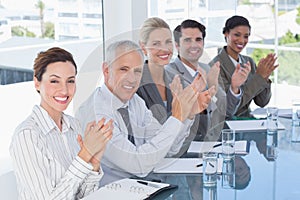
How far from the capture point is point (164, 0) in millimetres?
4359

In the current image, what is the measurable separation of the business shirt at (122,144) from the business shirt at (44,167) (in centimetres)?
24

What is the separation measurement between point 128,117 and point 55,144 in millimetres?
464

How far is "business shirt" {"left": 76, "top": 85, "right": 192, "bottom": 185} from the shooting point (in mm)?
1827

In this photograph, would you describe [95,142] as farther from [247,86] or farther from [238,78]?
[247,86]

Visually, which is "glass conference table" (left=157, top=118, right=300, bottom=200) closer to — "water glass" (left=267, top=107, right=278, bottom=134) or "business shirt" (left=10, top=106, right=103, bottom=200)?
"water glass" (left=267, top=107, right=278, bottom=134)

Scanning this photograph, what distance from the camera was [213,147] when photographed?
7.06 ft

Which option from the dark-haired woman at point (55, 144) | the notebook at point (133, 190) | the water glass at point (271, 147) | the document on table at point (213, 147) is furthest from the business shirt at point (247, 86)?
the dark-haired woman at point (55, 144)

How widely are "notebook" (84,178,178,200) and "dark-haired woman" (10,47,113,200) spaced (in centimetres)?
5

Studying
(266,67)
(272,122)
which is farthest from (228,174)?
(266,67)

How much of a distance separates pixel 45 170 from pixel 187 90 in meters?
0.73

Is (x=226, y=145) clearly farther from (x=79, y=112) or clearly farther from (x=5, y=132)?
(x=5, y=132)

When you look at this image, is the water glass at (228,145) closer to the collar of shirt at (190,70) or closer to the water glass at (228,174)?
the water glass at (228,174)

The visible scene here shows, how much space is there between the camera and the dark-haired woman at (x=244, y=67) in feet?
9.21

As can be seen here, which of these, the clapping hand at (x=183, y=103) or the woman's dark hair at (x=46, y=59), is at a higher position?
the woman's dark hair at (x=46, y=59)
